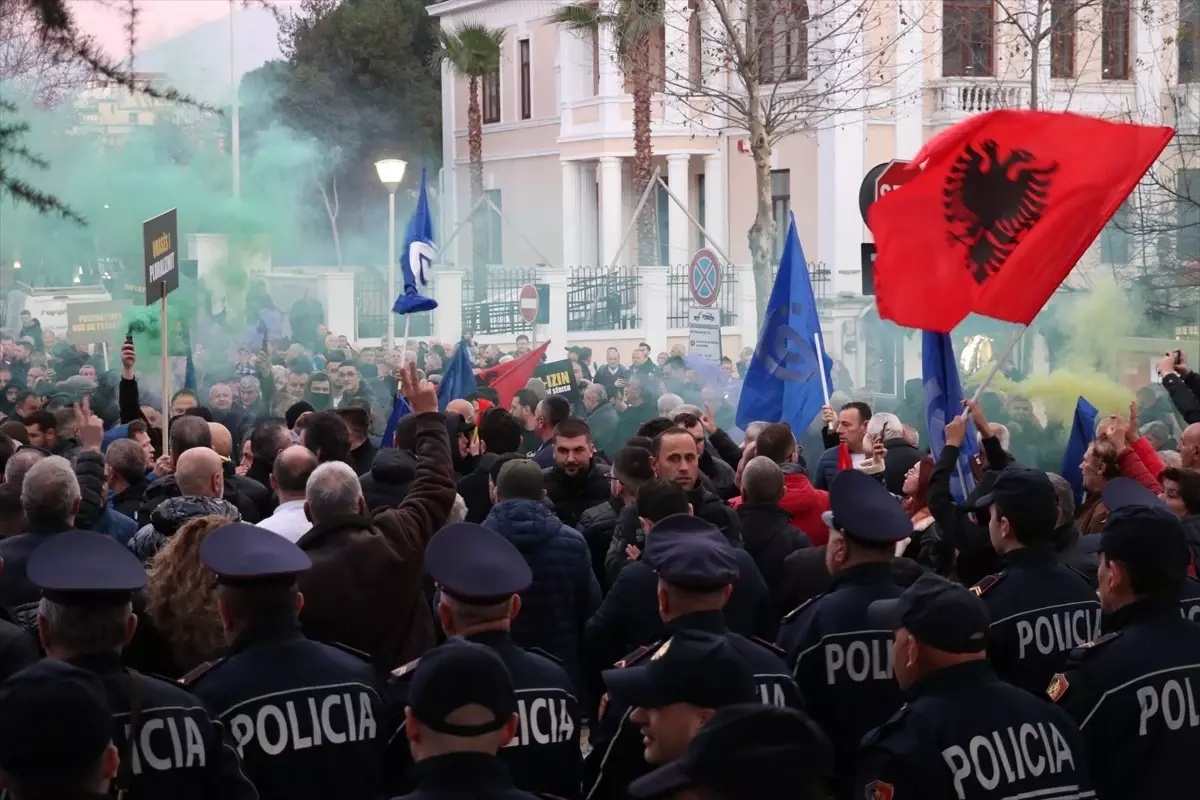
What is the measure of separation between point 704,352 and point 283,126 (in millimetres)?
33860

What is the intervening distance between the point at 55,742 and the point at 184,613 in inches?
71.1

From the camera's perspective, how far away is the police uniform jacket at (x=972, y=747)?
387cm

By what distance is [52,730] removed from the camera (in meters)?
3.10

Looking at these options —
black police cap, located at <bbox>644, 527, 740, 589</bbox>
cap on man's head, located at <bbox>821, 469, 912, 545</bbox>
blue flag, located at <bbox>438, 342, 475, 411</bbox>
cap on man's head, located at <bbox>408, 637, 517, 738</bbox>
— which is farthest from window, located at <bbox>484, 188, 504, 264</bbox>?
cap on man's head, located at <bbox>408, 637, 517, 738</bbox>

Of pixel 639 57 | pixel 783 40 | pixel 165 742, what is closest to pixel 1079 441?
pixel 165 742

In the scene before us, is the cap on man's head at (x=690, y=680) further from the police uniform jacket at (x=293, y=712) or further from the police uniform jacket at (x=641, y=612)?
the police uniform jacket at (x=641, y=612)

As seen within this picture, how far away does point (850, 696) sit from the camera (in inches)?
199

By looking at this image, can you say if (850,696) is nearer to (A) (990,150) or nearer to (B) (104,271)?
(A) (990,150)

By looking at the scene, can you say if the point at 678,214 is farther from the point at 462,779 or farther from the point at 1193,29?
the point at 462,779

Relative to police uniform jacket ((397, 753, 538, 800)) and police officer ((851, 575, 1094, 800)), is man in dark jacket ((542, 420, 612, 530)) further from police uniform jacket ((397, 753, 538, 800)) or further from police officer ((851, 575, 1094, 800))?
police uniform jacket ((397, 753, 538, 800))

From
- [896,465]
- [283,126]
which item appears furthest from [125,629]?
[283,126]

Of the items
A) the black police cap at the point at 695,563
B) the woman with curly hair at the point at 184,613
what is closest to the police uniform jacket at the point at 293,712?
the woman with curly hair at the point at 184,613

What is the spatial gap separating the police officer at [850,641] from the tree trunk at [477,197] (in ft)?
84.5

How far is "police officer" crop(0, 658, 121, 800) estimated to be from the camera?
3072mm
